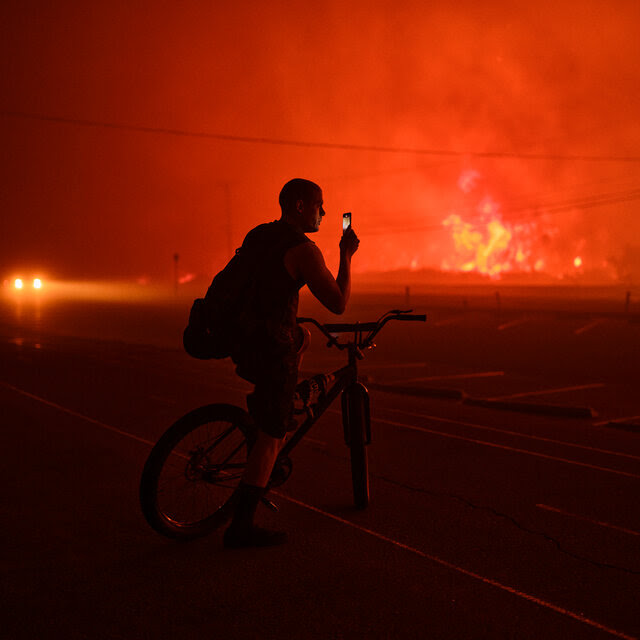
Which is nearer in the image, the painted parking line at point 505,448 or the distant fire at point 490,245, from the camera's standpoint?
the painted parking line at point 505,448

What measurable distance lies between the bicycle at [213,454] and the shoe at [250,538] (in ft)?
0.73

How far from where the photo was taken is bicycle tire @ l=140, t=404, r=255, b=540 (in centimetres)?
433

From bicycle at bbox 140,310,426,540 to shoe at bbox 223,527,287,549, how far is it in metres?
0.22

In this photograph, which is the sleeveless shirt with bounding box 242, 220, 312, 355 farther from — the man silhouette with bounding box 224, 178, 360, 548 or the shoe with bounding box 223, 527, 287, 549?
the shoe with bounding box 223, 527, 287, 549

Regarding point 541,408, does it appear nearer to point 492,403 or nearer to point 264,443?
point 492,403

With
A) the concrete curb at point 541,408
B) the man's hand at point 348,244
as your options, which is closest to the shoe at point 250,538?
the man's hand at point 348,244

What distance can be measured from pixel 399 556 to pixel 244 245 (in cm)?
205

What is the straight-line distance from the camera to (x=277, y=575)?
409 centimetres

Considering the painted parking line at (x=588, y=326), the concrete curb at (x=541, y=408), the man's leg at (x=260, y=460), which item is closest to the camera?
the man's leg at (x=260, y=460)

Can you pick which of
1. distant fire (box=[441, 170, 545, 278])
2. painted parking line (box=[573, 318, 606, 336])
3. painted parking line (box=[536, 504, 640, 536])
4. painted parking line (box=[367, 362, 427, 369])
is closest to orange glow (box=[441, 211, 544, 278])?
distant fire (box=[441, 170, 545, 278])

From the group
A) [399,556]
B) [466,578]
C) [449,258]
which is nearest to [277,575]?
[399,556]

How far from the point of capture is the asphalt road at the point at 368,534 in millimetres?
3574

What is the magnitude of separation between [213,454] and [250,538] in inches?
22.2

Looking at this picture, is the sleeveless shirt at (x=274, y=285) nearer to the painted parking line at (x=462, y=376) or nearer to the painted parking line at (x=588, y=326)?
the painted parking line at (x=462, y=376)
